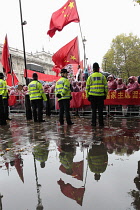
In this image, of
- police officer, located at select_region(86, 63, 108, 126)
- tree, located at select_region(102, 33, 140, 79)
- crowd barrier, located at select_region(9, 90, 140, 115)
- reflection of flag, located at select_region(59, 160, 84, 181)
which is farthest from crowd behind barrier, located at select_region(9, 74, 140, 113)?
→ tree, located at select_region(102, 33, 140, 79)

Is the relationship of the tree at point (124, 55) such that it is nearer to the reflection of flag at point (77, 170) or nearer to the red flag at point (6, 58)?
the red flag at point (6, 58)

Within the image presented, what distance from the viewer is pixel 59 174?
296 cm

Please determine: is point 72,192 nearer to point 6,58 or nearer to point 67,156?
point 67,156

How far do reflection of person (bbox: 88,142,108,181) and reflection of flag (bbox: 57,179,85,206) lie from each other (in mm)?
373

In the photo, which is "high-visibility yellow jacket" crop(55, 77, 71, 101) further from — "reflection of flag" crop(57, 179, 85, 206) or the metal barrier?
"reflection of flag" crop(57, 179, 85, 206)

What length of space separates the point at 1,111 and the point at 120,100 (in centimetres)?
522

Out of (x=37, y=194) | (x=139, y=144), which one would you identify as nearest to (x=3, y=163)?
(x=37, y=194)

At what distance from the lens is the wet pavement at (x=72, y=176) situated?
2.19 meters

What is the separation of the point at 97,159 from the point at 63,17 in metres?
8.59

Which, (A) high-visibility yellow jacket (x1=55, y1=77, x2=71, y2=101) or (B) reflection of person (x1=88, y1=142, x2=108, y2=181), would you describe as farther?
(A) high-visibility yellow jacket (x1=55, y1=77, x2=71, y2=101)

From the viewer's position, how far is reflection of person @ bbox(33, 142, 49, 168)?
3.63 metres

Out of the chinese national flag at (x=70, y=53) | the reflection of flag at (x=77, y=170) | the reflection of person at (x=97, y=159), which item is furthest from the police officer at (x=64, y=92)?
the reflection of flag at (x=77, y=170)

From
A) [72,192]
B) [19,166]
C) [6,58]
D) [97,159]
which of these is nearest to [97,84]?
[97,159]

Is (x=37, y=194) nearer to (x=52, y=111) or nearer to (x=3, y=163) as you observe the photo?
(x=3, y=163)
